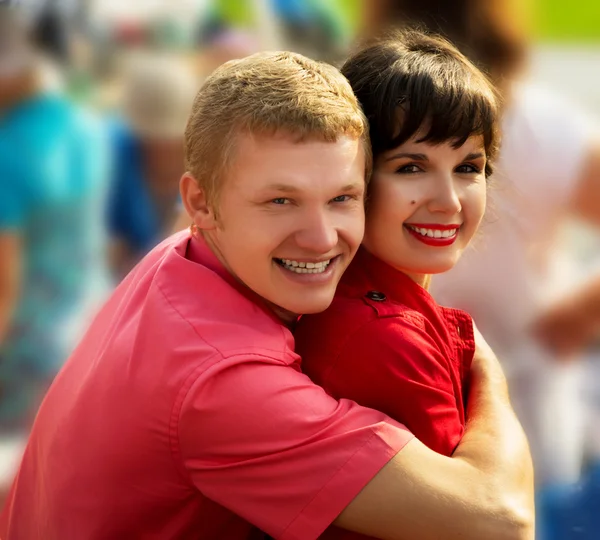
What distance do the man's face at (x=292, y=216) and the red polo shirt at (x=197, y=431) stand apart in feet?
0.18

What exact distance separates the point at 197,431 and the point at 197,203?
382mm

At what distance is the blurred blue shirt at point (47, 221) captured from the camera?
112 inches

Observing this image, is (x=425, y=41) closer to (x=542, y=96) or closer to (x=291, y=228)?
(x=291, y=228)

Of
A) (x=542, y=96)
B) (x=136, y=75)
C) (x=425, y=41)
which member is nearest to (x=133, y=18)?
(x=136, y=75)

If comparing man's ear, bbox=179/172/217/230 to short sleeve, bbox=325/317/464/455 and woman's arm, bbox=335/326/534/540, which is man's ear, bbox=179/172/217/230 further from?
woman's arm, bbox=335/326/534/540

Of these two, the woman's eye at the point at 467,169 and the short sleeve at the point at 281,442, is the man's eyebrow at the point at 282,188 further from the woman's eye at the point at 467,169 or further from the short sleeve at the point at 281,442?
the woman's eye at the point at 467,169

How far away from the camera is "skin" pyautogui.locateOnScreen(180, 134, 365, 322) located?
4.70 ft

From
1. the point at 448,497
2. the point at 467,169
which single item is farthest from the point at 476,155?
the point at 448,497

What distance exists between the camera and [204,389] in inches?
53.3

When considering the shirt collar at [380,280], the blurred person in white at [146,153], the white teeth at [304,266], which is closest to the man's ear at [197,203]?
the white teeth at [304,266]

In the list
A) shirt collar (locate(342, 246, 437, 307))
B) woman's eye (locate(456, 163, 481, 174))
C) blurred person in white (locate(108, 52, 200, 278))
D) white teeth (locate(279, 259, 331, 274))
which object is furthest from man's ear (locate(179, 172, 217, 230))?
blurred person in white (locate(108, 52, 200, 278))

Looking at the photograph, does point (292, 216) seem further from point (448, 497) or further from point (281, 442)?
point (448, 497)

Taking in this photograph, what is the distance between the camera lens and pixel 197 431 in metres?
1.37

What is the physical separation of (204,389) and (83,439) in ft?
0.86
